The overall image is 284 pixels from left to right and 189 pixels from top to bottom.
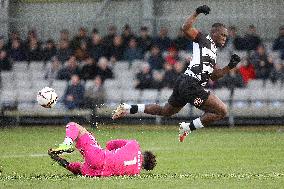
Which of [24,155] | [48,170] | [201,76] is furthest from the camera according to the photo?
[24,155]

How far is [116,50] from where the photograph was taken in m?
30.5

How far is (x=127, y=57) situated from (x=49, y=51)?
2.76 meters

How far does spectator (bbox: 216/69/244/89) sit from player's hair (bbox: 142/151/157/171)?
15476 millimetres

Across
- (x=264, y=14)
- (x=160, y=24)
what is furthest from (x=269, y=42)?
(x=160, y=24)

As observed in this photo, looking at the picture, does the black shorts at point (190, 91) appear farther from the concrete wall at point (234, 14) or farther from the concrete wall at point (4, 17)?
the concrete wall at point (4, 17)

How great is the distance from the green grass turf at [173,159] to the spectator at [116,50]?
2927 millimetres

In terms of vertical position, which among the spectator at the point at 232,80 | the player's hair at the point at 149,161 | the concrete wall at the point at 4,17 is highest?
the concrete wall at the point at 4,17

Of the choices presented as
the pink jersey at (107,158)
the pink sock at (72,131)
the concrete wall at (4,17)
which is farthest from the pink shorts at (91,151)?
the concrete wall at (4,17)

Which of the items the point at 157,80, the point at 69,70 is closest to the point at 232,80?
the point at 157,80

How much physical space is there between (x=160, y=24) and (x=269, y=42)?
4.15 meters

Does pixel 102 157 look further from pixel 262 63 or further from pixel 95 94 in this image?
pixel 262 63

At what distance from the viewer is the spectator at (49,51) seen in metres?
31.2

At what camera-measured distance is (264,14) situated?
1298 inches

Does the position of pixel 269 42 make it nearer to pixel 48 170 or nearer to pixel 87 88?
pixel 87 88
